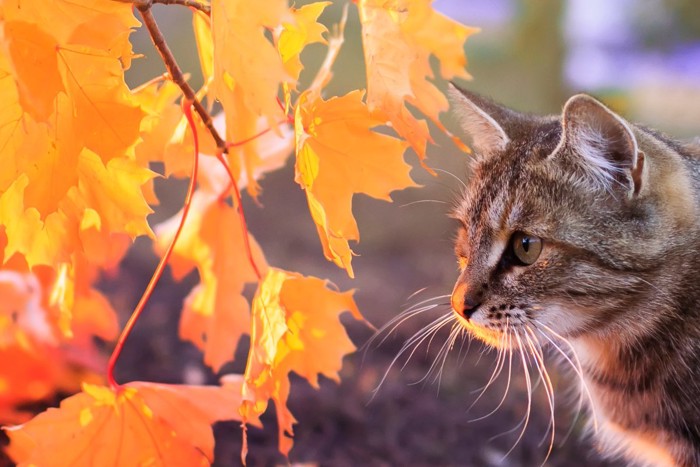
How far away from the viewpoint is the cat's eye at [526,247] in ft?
3.08

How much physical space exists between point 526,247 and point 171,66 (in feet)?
1.67

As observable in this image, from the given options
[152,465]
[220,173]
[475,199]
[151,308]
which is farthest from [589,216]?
[151,308]

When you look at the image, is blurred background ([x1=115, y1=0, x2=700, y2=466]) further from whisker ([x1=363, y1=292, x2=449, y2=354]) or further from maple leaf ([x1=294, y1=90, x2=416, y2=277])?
maple leaf ([x1=294, y1=90, x2=416, y2=277])

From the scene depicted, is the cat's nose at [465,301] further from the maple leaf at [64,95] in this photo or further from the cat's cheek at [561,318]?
the maple leaf at [64,95]

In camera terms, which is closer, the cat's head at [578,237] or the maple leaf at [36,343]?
the cat's head at [578,237]

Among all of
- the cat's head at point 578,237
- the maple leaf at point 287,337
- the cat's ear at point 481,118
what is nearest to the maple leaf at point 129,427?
the maple leaf at point 287,337

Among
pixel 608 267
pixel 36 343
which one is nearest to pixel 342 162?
pixel 608 267

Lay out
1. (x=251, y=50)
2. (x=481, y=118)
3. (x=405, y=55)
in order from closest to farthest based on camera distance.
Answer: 1. (x=251, y=50)
2. (x=405, y=55)
3. (x=481, y=118)

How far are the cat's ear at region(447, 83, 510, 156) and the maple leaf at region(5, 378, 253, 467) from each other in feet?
1.77

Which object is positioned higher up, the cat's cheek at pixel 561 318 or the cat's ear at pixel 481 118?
the cat's ear at pixel 481 118

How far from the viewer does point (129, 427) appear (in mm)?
858

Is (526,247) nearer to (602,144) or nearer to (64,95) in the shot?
(602,144)

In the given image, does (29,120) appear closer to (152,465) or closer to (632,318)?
(152,465)

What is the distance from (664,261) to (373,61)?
1.62 feet
